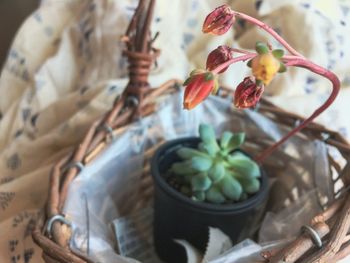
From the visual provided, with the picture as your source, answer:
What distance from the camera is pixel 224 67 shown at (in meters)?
0.35

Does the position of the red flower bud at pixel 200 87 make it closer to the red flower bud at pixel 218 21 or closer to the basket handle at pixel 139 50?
the red flower bud at pixel 218 21

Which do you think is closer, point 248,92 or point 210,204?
point 248,92

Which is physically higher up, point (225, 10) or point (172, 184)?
point (225, 10)

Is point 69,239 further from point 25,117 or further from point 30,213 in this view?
point 25,117

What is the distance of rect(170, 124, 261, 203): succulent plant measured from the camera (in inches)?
20.9

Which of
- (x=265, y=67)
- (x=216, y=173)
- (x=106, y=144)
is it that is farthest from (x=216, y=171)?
(x=265, y=67)

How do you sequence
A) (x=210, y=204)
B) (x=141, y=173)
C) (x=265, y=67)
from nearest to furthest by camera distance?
(x=265, y=67), (x=210, y=204), (x=141, y=173)

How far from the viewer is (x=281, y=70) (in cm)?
35

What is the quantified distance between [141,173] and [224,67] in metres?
0.31

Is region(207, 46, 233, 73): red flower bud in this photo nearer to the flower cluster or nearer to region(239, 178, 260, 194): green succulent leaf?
the flower cluster

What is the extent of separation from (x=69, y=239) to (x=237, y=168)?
0.20m

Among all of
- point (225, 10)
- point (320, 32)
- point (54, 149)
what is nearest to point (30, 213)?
point (54, 149)

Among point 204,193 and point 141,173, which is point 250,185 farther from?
point 141,173

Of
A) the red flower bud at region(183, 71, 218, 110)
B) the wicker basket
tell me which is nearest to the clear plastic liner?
the wicker basket
